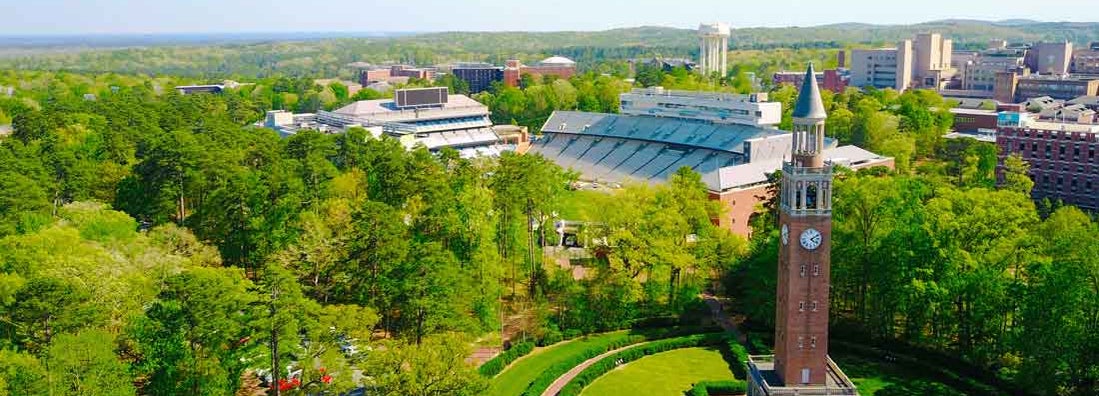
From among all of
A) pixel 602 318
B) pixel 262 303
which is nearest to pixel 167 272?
pixel 262 303

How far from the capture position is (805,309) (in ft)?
173

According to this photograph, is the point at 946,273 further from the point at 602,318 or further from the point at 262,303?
the point at 262,303

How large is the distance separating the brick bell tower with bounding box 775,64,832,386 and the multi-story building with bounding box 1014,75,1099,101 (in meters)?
164

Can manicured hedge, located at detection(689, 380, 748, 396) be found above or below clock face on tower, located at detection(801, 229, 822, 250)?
below

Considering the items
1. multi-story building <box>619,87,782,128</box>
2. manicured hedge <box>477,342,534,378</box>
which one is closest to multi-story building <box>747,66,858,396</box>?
manicured hedge <box>477,342,534,378</box>

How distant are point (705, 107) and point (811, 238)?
86.8m

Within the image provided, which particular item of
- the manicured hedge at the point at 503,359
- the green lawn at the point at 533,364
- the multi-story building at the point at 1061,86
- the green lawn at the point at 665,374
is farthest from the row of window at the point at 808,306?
the multi-story building at the point at 1061,86

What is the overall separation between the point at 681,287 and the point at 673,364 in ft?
31.9

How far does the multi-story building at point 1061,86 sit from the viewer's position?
622 feet

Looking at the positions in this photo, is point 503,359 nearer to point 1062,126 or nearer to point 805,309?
point 805,309

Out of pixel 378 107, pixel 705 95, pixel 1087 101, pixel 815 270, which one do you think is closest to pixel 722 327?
pixel 815 270

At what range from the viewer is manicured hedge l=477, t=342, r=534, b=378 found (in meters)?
62.2

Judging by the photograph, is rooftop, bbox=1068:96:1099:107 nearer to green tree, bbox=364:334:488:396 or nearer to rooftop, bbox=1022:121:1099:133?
rooftop, bbox=1022:121:1099:133

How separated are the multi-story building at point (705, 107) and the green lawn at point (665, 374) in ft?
220
